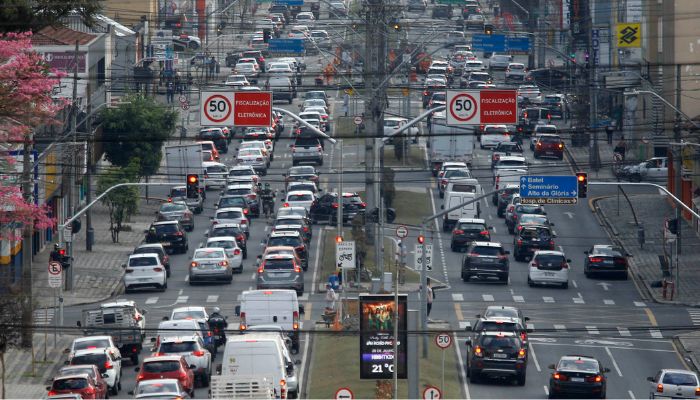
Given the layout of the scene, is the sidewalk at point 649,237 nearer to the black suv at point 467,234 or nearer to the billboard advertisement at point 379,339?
the black suv at point 467,234

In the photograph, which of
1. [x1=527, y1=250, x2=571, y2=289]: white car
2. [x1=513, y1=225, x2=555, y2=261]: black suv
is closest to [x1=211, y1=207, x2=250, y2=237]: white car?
[x1=513, y1=225, x2=555, y2=261]: black suv

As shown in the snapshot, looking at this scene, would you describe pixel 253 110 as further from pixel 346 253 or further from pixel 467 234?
pixel 467 234

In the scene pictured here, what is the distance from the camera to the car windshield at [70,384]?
1641 inches

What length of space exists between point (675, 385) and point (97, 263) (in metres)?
29.3

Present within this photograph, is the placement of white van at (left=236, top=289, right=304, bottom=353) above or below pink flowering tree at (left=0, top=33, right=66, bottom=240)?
below

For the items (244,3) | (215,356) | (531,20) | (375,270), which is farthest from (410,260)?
(244,3)

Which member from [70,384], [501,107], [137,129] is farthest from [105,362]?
[137,129]

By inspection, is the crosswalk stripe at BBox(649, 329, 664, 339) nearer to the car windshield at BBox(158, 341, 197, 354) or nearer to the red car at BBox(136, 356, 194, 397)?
the car windshield at BBox(158, 341, 197, 354)

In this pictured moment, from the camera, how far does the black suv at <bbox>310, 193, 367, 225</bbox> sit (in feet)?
236

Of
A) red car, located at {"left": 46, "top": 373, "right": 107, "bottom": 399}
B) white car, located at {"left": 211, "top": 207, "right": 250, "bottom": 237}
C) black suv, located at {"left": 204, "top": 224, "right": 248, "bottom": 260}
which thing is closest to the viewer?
red car, located at {"left": 46, "top": 373, "right": 107, "bottom": 399}

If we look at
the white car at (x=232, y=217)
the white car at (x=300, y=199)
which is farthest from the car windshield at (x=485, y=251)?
the white car at (x=300, y=199)

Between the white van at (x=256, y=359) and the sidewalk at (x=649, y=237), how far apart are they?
21.9m

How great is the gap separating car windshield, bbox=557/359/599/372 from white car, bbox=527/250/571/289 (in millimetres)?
16973

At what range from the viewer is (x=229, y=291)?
200 ft
